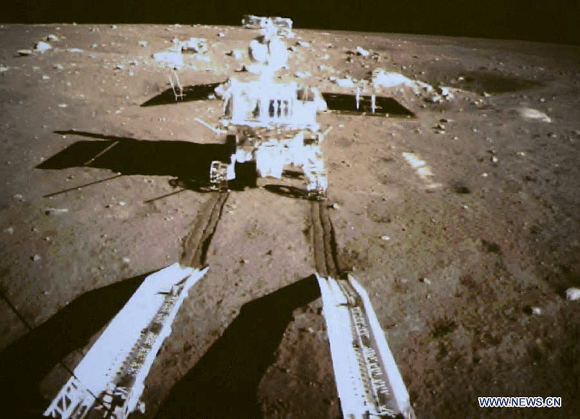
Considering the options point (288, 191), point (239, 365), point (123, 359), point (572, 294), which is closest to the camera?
point (123, 359)

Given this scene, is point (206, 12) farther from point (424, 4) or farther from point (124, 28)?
point (424, 4)

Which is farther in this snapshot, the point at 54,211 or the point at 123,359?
the point at 54,211

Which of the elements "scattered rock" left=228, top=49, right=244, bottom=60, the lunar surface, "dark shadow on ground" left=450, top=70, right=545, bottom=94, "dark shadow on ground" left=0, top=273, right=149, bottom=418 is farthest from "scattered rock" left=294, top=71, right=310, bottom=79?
"dark shadow on ground" left=0, top=273, right=149, bottom=418

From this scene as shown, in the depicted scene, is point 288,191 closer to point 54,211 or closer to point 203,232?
point 203,232

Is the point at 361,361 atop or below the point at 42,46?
below

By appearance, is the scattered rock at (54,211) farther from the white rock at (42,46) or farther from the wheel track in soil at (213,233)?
the white rock at (42,46)

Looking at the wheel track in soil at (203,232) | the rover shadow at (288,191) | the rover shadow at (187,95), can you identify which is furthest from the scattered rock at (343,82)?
the wheel track in soil at (203,232)

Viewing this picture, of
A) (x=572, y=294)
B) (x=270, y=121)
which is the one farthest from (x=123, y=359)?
(x=572, y=294)
